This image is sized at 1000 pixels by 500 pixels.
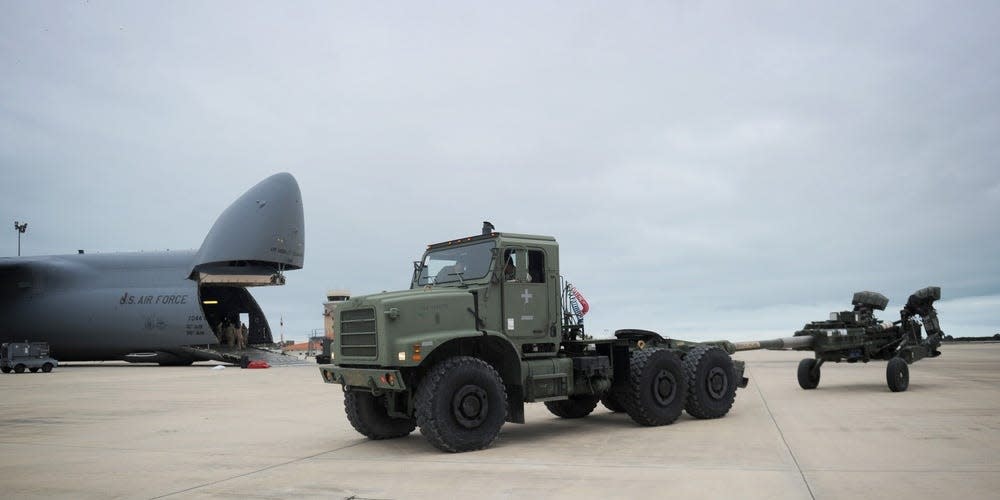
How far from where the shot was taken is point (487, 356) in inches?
403

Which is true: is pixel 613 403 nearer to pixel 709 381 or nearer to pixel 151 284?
pixel 709 381

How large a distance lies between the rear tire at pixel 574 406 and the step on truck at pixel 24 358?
28.1m

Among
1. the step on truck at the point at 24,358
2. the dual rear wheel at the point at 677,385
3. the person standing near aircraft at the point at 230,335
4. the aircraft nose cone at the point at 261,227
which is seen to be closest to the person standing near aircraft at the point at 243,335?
the person standing near aircraft at the point at 230,335

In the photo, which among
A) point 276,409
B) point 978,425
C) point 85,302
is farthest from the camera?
point 85,302

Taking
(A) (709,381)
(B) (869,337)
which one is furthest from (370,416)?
(B) (869,337)

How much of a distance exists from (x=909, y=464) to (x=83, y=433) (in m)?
11.5

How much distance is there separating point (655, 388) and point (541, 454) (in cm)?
322

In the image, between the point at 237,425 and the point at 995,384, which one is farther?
the point at 995,384

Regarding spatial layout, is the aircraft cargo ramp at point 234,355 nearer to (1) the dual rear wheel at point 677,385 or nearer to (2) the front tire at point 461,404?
(1) the dual rear wheel at point 677,385

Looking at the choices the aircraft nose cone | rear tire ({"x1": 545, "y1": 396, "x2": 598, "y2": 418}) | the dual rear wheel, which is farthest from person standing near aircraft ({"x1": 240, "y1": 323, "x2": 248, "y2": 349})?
the dual rear wheel

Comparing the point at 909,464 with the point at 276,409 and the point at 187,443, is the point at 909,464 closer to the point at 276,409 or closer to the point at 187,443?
the point at 187,443

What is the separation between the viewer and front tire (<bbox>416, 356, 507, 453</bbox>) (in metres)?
8.91

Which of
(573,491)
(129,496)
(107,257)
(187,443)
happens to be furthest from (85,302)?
(573,491)

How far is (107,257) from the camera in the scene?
3775 cm
